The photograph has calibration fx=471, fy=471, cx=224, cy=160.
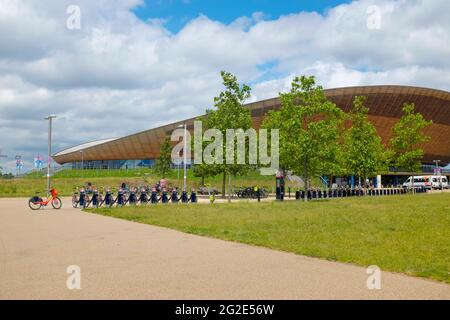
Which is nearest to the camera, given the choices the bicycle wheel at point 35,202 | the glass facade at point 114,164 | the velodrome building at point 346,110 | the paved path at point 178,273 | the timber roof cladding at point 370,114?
the paved path at point 178,273

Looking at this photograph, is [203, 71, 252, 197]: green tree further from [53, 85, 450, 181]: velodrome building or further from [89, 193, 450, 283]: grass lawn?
[53, 85, 450, 181]: velodrome building

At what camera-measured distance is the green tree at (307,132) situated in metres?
Answer: 31.1

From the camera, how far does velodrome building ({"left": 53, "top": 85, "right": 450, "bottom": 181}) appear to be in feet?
264

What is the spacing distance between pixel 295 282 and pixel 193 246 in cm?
411

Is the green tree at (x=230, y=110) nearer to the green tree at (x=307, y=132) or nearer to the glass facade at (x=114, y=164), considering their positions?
the green tree at (x=307, y=132)

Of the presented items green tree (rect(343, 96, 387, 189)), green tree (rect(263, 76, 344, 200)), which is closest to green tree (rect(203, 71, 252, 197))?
green tree (rect(263, 76, 344, 200))

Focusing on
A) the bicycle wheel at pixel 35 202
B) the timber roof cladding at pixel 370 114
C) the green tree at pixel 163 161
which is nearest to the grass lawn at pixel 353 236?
the bicycle wheel at pixel 35 202

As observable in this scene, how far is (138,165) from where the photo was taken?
8944cm

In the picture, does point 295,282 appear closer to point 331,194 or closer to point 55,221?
point 55,221

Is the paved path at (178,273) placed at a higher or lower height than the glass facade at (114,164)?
lower

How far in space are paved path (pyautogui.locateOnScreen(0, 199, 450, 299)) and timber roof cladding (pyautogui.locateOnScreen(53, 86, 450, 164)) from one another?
69595 mm

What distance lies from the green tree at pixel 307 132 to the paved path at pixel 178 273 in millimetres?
20472

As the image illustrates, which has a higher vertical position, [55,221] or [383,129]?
[383,129]
